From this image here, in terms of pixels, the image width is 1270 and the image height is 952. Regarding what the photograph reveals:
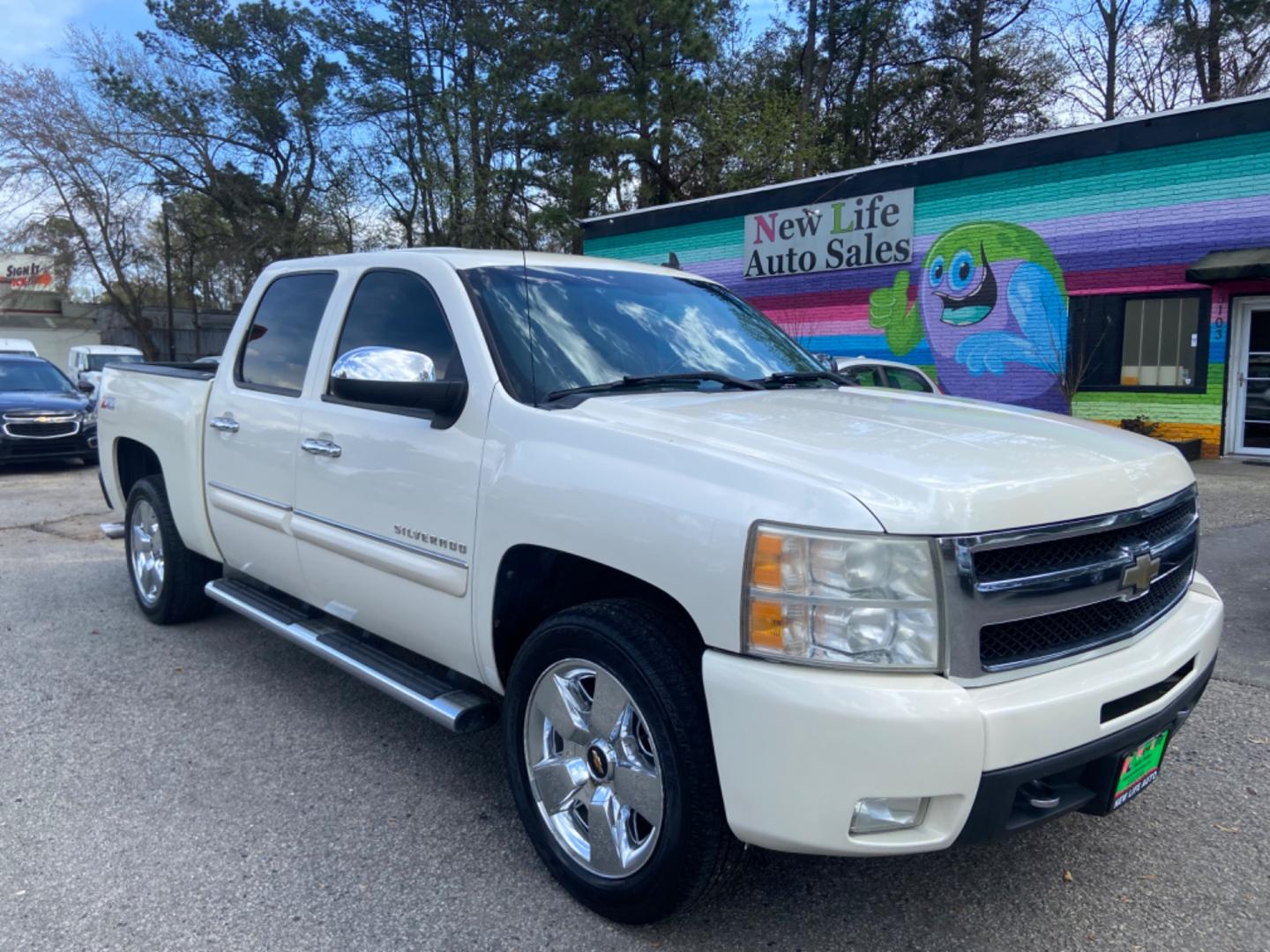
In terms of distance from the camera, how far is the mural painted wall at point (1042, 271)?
13133 millimetres

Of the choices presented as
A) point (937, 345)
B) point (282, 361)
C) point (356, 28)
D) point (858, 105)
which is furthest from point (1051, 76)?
point (282, 361)

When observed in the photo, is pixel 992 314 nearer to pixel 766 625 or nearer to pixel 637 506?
pixel 637 506

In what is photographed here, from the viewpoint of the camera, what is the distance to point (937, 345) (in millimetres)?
16375

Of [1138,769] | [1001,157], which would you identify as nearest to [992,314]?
[1001,157]

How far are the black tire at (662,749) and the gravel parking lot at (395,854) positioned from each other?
0.13 metres

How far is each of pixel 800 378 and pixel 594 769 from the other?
1.78 m

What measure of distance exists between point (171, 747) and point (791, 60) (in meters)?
31.9

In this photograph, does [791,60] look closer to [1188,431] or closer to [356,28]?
[356,28]

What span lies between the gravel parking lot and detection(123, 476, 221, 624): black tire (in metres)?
0.71

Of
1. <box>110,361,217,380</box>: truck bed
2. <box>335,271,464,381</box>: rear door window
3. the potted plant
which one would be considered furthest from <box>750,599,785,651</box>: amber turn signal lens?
the potted plant

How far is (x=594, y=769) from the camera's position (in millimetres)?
2654

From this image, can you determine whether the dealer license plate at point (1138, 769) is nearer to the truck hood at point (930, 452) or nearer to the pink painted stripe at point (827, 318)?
the truck hood at point (930, 452)

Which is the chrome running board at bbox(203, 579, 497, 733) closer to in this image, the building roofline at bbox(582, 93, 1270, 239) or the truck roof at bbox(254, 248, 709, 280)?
the truck roof at bbox(254, 248, 709, 280)

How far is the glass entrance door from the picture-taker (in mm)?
13172
